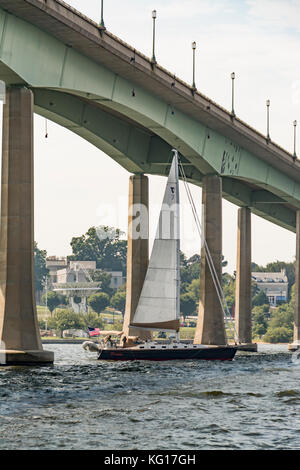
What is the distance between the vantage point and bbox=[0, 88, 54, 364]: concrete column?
5488 cm

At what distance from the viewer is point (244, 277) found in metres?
115

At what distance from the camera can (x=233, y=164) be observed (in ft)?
300

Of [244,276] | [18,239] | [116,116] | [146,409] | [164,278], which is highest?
[116,116]

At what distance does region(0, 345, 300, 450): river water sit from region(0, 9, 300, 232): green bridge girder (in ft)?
57.9

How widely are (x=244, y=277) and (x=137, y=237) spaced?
95.2 ft

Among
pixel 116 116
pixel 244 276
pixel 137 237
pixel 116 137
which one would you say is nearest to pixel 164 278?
pixel 116 137

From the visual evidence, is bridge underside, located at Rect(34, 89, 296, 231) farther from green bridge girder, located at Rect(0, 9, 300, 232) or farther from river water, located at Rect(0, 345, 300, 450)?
river water, located at Rect(0, 345, 300, 450)

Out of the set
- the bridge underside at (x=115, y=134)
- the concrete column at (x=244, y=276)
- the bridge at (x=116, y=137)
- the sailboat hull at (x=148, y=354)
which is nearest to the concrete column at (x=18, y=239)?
the bridge at (x=116, y=137)

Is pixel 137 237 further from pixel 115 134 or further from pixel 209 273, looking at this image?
pixel 115 134

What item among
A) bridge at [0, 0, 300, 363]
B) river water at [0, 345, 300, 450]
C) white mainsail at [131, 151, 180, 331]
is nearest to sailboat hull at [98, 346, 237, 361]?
white mainsail at [131, 151, 180, 331]

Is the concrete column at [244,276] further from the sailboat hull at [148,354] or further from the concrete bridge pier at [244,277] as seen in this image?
the sailboat hull at [148,354]

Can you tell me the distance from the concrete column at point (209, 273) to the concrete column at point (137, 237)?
202 inches

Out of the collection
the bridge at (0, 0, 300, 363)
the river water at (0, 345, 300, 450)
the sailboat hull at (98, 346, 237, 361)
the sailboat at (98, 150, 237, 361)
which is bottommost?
the river water at (0, 345, 300, 450)
